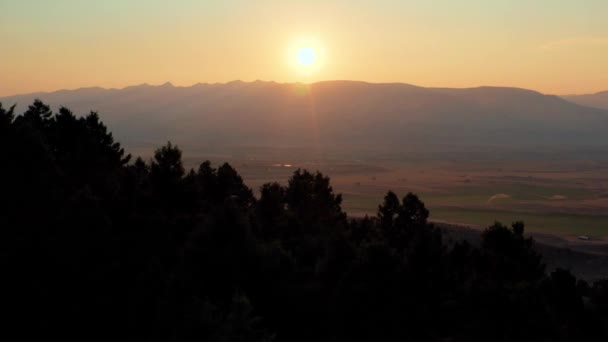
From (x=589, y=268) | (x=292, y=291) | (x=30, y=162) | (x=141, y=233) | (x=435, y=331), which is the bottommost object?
(x=589, y=268)

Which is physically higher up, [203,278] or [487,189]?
[203,278]

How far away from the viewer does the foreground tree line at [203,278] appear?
12.4m

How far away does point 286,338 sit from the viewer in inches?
668

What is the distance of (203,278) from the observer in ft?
54.1

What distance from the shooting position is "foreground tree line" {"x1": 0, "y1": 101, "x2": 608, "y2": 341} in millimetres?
12422

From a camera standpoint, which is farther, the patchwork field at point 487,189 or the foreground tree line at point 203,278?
the patchwork field at point 487,189

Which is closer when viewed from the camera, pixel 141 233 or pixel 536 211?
pixel 141 233

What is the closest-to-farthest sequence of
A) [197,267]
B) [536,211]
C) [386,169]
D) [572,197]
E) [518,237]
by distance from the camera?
[197,267]
[518,237]
[536,211]
[572,197]
[386,169]

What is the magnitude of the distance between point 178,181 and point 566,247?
47.9 meters

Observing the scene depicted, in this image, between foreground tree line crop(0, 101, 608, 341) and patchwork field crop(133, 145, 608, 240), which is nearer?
foreground tree line crop(0, 101, 608, 341)

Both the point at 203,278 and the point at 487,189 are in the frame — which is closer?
the point at 203,278

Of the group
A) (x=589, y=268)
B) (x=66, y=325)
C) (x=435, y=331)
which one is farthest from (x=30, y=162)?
(x=589, y=268)

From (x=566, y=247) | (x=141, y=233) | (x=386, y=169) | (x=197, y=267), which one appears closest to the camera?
(x=197, y=267)

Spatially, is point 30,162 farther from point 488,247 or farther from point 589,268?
point 589,268
